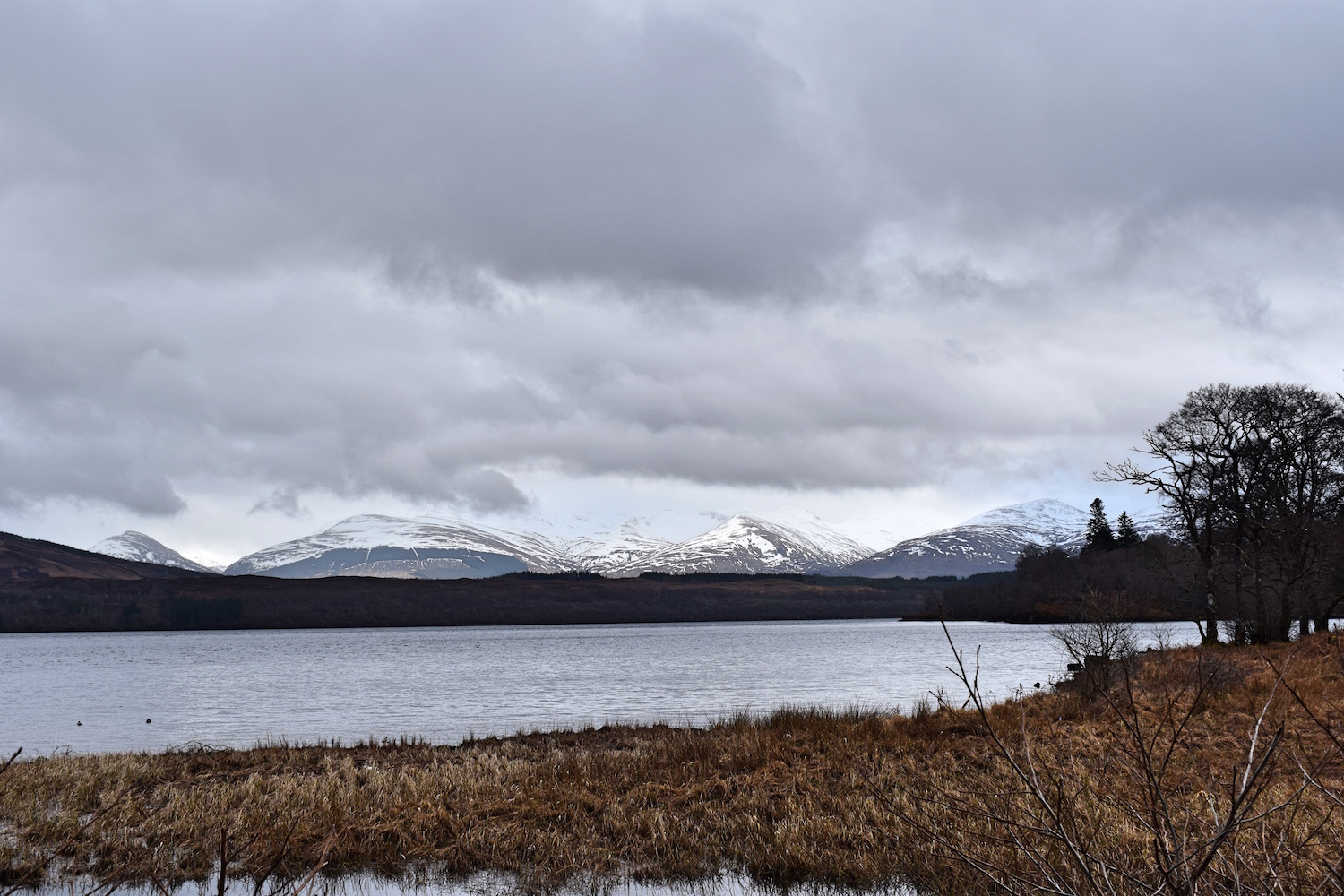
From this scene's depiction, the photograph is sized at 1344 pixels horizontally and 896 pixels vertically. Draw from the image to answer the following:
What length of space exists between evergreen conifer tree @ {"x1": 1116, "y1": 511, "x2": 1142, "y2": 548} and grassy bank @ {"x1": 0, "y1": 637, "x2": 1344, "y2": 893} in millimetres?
111340

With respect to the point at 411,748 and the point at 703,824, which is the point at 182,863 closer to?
the point at 703,824

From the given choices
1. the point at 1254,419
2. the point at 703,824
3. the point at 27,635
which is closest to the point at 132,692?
the point at 703,824

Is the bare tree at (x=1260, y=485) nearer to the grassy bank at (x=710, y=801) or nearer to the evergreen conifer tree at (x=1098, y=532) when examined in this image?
the grassy bank at (x=710, y=801)

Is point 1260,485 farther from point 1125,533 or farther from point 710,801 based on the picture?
point 1125,533

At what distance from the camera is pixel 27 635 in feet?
600

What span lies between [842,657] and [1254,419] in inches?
1368

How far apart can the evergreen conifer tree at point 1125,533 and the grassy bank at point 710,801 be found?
111 meters

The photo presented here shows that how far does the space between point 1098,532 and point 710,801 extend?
125m

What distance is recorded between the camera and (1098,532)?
409ft

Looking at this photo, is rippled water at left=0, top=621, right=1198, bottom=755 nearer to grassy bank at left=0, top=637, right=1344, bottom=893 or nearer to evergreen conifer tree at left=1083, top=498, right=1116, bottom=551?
grassy bank at left=0, top=637, right=1344, bottom=893

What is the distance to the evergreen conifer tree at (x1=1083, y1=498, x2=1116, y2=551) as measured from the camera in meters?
123

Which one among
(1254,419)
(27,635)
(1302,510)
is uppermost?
(1254,419)

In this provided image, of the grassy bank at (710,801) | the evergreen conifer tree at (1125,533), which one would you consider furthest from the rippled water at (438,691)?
the evergreen conifer tree at (1125,533)

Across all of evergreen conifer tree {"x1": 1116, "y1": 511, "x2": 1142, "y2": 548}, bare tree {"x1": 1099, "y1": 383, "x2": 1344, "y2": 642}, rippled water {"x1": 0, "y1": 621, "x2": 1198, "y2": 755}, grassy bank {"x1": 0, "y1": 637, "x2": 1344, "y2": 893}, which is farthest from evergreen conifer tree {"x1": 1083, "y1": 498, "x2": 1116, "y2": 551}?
grassy bank {"x1": 0, "y1": 637, "x2": 1344, "y2": 893}
